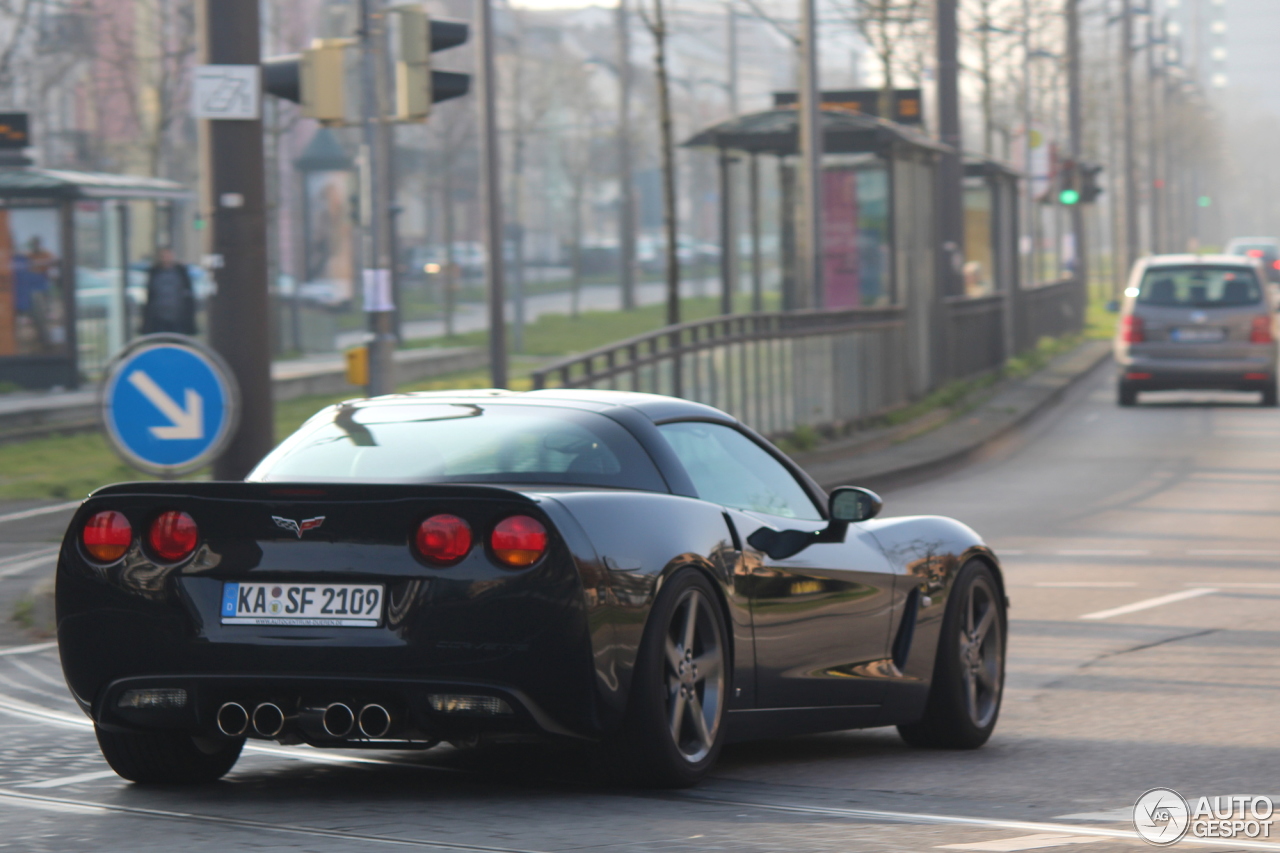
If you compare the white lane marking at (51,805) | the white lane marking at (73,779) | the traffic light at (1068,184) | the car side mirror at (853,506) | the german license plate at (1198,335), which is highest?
the traffic light at (1068,184)

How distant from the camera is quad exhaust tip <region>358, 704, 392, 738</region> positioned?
546 cm

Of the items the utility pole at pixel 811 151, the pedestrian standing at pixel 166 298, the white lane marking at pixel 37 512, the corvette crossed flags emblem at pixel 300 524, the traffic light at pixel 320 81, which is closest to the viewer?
the corvette crossed flags emblem at pixel 300 524

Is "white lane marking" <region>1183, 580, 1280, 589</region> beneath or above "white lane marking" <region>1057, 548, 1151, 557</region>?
beneath

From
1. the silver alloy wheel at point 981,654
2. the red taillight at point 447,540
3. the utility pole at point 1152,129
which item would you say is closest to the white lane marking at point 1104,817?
the silver alloy wheel at point 981,654

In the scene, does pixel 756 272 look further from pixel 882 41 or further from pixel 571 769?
pixel 571 769

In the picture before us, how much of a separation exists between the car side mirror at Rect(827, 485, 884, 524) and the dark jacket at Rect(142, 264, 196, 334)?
1878cm

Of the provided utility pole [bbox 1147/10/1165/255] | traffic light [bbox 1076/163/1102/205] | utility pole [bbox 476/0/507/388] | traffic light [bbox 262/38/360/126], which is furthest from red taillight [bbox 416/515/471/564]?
utility pole [bbox 1147/10/1165/255]

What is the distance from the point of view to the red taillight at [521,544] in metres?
5.41

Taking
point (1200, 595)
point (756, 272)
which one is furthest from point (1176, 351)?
point (1200, 595)

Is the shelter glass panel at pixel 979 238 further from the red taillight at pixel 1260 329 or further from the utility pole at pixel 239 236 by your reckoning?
the utility pole at pixel 239 236

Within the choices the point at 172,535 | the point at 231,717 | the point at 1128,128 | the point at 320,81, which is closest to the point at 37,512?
the point at 320,81

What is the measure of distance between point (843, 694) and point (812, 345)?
13452mm

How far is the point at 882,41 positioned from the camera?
2875cm

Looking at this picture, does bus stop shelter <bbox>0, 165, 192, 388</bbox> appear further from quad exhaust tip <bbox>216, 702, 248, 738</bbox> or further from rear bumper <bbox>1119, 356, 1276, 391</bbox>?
quad exhaust tip <bbox>216, 702, 248, 738</bbox>
